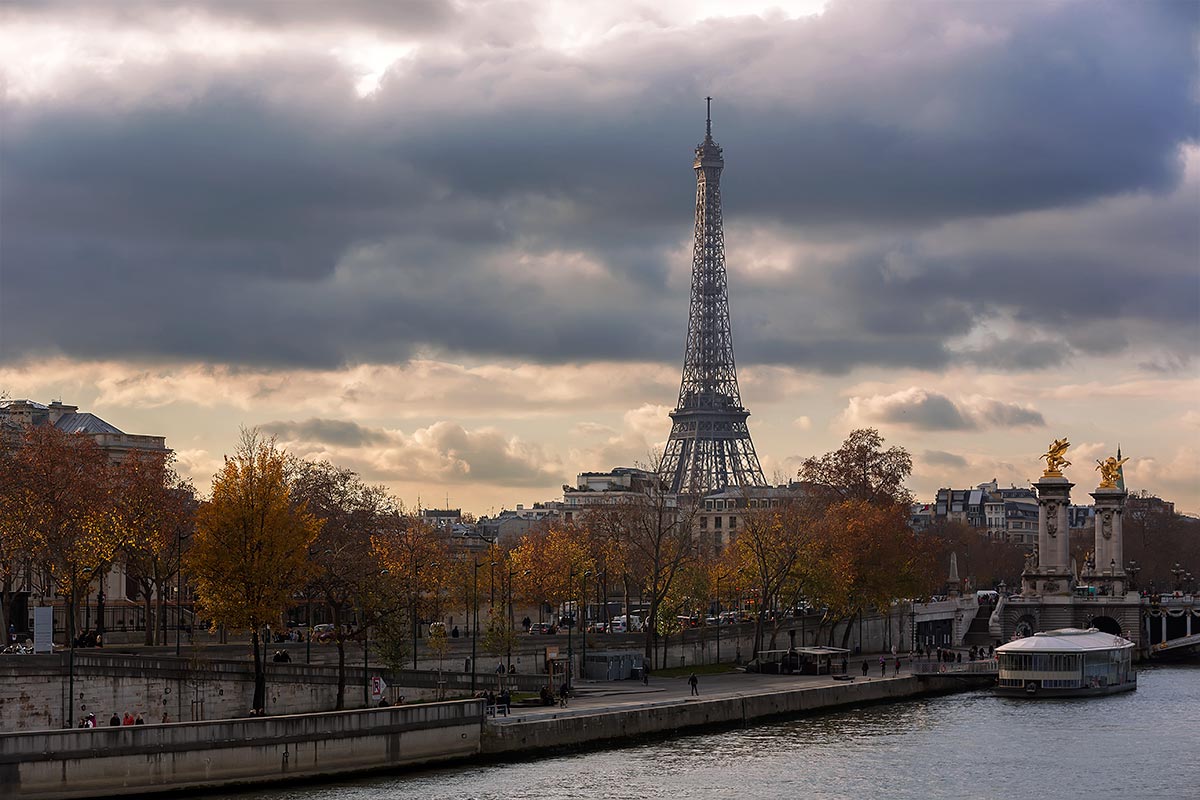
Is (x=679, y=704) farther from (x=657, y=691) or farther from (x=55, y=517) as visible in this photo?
(x=55, y=517)

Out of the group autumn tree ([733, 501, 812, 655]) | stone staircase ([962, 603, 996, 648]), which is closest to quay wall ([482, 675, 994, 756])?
autumn tree ([733, 501, 812, 655])

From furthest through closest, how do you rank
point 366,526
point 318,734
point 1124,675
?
point 366,526 < point 1124,675 < point 318,734

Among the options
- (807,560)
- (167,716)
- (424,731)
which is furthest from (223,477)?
(807,560)

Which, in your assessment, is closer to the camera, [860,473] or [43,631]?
[43,631]

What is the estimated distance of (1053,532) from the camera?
482 feet

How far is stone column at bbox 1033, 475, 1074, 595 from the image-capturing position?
146m

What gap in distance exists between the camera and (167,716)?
68625 millimetres

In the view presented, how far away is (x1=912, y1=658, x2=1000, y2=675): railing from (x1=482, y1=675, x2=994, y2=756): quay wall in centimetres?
521

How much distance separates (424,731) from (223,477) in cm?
1436

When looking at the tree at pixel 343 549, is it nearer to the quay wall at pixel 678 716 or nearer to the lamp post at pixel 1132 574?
the quay wall at pixel 678 716

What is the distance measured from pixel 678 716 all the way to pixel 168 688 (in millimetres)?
21054

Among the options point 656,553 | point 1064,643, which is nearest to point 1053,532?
point 1064,643

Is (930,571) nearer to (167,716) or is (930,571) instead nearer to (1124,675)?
(1124,675)

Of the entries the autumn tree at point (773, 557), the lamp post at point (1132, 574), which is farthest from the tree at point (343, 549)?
the lamp post at point (1132, 574)
